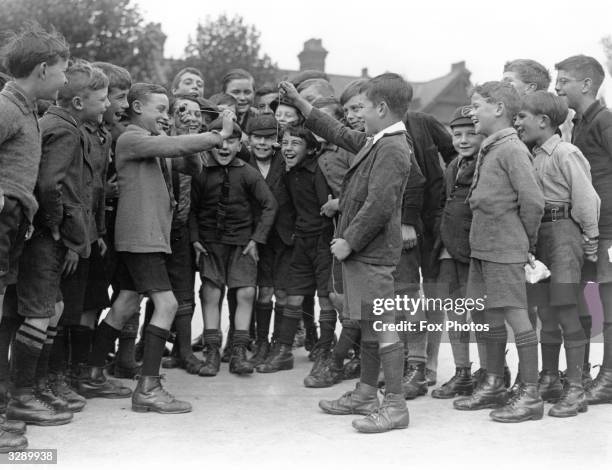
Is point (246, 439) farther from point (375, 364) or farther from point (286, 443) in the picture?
point (375, 364)

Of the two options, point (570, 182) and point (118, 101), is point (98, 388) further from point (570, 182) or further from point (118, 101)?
point (570, 182)

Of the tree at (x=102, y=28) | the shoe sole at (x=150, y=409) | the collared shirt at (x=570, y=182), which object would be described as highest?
Answer: the tree at (x=102, y=28)

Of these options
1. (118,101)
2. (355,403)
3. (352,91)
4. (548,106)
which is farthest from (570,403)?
(118,101)

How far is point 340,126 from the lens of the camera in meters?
5.12

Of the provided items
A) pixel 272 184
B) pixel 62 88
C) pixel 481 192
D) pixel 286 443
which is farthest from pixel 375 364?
pixel 62 88

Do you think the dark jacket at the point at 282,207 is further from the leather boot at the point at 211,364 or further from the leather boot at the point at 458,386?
the leather boot at the point at 458,386

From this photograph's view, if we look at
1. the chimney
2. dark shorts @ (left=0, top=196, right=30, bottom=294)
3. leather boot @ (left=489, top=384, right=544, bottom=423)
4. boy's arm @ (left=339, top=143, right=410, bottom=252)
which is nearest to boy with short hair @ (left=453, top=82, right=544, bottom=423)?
leather boot @ (left=489, top=384, right=544, bottom=423)

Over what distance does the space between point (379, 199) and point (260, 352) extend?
2.32 metres

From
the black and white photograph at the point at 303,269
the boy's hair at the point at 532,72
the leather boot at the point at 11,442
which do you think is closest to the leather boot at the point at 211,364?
the black and white photograph at the point at 303,269

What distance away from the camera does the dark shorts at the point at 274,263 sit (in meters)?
6.29

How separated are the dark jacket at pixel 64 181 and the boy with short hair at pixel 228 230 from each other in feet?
4.82

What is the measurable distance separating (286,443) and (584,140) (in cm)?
294

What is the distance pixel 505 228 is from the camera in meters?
4.81

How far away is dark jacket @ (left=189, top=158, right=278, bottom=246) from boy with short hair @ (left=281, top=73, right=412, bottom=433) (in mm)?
1346
